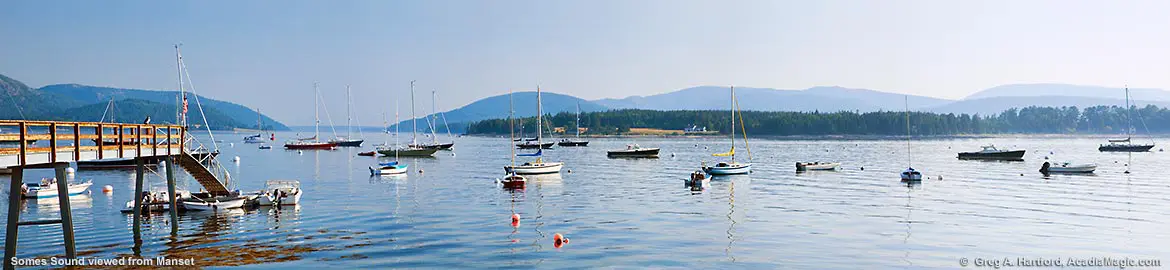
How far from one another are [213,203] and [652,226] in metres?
23.0

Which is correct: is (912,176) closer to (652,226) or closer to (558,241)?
(652,226)

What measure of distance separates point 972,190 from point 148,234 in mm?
55250

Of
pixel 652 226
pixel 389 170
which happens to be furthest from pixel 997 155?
pixel 652 226

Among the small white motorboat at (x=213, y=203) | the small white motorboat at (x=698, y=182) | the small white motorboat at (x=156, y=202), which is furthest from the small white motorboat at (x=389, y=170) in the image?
the small white motorboat at (x=213, y=203)

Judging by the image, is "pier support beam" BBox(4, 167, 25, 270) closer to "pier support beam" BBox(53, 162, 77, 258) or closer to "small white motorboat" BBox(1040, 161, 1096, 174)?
"pier support beam" BBox(53, 162, 77, 258)

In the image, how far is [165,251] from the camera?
103 feet

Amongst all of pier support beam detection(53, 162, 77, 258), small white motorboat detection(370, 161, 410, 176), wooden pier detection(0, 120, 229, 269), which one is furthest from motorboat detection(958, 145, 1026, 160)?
pier support beam detection(53, 162, 77, 258)

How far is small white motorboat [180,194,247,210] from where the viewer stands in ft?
142

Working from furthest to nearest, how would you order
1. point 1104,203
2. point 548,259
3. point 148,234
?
point 1104,203 → point 148,234 → point 548,259

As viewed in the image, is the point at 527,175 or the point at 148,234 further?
the point at 527,175

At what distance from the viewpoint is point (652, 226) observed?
39.2 metres

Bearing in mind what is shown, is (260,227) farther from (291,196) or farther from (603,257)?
(603,257)

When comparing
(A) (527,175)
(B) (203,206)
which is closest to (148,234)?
(B) (203,206)

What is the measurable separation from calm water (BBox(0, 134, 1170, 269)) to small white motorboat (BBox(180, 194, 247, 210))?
937 mm
